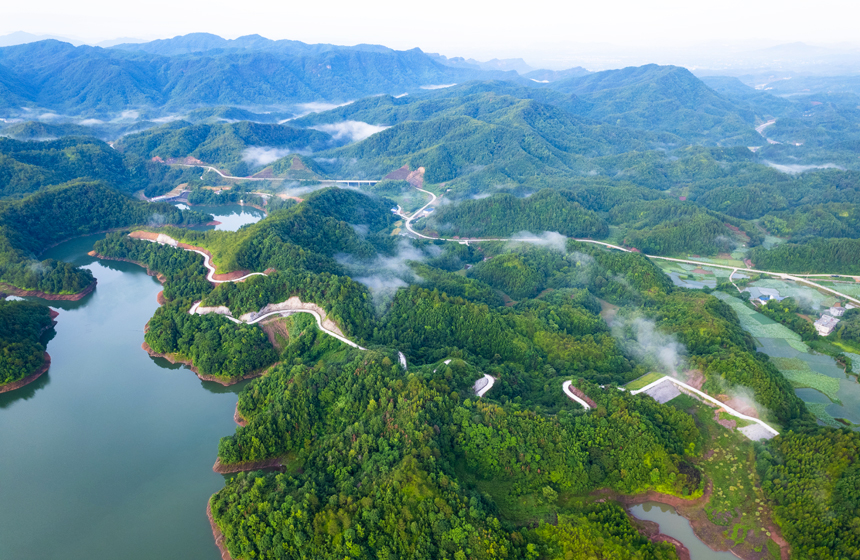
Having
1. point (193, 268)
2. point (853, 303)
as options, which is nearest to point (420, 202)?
point (193, 268)

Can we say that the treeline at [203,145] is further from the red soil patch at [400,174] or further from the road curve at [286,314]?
the road curve at [286,314]

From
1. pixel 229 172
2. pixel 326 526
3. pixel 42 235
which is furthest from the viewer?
pixel 229 172

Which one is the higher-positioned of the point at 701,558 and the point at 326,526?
the point at 326,526

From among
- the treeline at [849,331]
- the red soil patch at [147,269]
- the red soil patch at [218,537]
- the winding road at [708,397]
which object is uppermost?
the winding road at [708,397]

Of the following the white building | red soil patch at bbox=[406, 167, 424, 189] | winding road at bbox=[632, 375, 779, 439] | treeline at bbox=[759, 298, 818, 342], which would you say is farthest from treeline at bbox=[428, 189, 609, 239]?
winding road at bbox=[632, 375, 779, 439]

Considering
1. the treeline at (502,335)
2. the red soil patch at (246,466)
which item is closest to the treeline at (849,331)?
the treeline at (502,335)

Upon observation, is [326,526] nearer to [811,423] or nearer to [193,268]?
[811,423]
